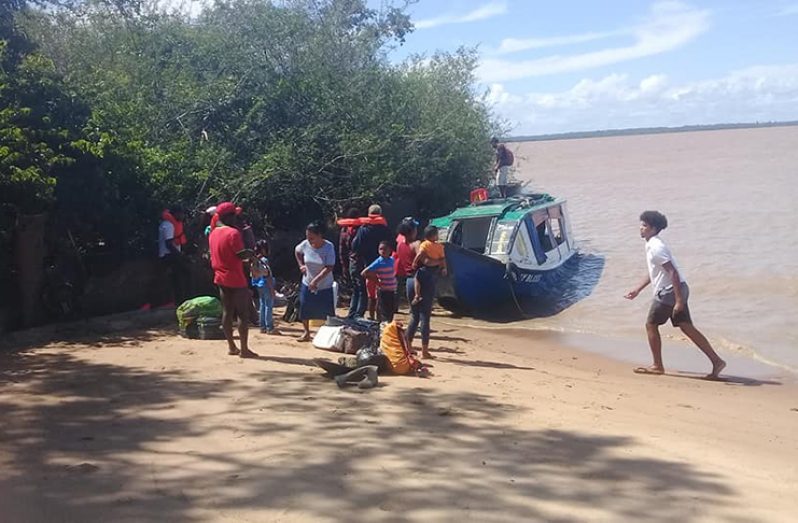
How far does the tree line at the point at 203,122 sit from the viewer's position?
33.9ft

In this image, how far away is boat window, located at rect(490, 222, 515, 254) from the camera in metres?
15.0

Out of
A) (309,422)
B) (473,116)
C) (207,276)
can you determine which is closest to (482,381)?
(309,422)

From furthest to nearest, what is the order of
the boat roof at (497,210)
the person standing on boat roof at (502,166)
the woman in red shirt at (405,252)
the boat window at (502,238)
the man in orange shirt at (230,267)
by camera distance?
1. the person standing on boat roof at (502,166)
2. the boat roof at (497,210)
3. the boat window at (502,238)
4. the woman in red shirt at (405,252)
5. the man in orange shirt at (230,267)

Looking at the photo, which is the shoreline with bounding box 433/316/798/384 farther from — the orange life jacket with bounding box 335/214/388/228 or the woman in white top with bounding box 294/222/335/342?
the woman in white top with bounding box 294/222/335/342

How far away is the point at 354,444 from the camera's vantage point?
18.9ft

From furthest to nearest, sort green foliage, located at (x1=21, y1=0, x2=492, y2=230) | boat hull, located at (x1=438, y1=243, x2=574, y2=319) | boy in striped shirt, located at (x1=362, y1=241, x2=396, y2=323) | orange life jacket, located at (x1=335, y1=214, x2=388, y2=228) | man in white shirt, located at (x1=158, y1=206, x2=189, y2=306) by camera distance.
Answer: boat hull, located at (x1=438, y1=243, x2=574, y2=319) → green foliage, located at (x1=21, y1=0, x2=492, y2=230) → man in white shirt, located at (x1=158, y1=206, x2=189, y2=306) → orange life jacket, located at (x1=335, y1=214, x2=388, y2=228) → boy in striped shirt, located at (x1=362, y1=241, x2=396, y2=323)

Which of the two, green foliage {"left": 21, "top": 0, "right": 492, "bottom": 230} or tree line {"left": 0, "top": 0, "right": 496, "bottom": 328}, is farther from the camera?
green foliage {"left": 21, "top": 0, "right": 492, "bottom": 230}

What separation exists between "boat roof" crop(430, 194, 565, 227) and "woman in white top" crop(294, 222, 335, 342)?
Answer: 18.4 feet

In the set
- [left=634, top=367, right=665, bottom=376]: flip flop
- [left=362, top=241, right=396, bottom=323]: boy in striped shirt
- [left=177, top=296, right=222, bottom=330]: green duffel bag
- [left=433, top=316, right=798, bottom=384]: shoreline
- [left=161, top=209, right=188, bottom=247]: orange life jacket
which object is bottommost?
[left=433, top=316, right=798, bottom=384]: shoreline

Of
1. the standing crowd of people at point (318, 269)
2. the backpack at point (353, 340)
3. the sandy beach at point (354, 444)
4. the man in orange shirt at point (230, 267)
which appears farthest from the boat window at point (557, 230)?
the man in orange shirt at point (230, 267)

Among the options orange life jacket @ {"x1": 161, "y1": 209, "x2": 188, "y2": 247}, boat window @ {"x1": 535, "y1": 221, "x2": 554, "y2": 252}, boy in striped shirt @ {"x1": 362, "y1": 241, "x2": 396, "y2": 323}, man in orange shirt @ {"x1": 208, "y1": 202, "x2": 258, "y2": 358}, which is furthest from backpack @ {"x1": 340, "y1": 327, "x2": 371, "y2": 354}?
boat window @ {"x1": 535, "y1": 221, "x2": 554, "y2": 252}

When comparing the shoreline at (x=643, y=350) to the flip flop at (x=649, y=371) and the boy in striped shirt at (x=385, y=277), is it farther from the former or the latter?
the boy in striped shirt at (x=385, y=277)

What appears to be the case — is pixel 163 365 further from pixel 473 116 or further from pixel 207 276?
pixel 473 116

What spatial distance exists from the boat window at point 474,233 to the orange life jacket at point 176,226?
20.3 feet
